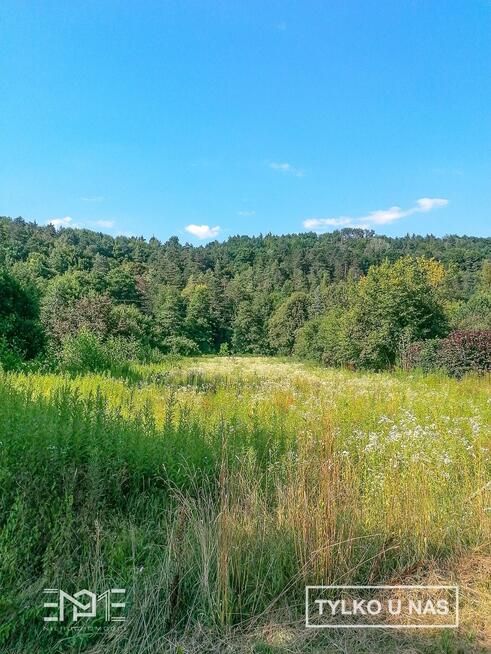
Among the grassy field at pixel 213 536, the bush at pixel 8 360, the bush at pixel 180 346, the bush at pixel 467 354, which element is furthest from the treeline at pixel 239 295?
the grassy field at pixel 213 536

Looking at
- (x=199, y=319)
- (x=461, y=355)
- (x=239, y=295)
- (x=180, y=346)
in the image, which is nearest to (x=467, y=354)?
(x=461, y=355)

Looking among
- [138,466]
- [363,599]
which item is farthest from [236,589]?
[138,466]

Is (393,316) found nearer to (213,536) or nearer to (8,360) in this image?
(8,360)

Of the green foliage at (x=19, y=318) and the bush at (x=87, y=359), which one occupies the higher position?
the green foliage at (x=19, y=318)

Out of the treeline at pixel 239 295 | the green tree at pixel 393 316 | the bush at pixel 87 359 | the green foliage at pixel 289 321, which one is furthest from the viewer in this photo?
the green foliage at pixel 289 321

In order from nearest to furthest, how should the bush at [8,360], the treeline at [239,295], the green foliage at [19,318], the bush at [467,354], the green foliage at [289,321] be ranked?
the bush at [8,360] → the green foliage at [19,318] → the bush at [467,354] → the treeline at [239,295] → the green foliage at [289,321]

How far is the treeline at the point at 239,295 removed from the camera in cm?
1889

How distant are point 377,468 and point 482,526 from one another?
836 millimetres

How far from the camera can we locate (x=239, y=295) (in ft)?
180

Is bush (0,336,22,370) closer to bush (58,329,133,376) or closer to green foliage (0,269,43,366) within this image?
bush (58,329,133,376)

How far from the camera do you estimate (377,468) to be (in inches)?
125

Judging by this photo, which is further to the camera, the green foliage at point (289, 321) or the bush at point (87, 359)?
the green foliage at point (289, 321)

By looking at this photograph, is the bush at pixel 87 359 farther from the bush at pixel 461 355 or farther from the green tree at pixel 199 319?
the green tree at pixel 199 319

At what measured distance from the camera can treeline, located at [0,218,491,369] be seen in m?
18.9
